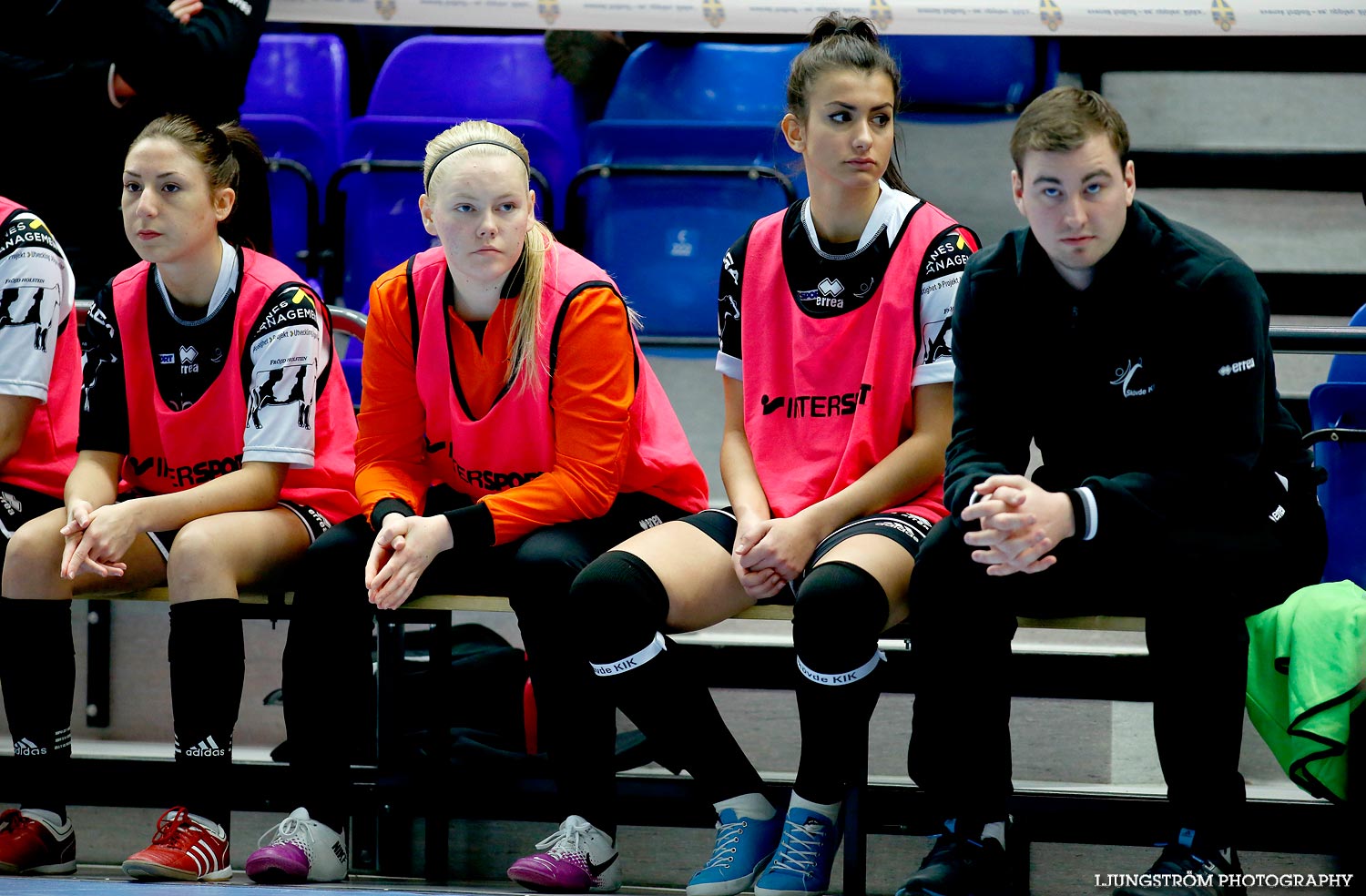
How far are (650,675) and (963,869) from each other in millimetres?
517

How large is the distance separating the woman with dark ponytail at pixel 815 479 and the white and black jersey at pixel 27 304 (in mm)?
1128

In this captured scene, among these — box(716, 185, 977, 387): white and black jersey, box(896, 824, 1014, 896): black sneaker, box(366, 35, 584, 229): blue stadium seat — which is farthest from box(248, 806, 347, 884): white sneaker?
box(366, 35, 584, 229): blue stadium seat

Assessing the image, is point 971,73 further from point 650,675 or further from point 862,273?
point 650,675

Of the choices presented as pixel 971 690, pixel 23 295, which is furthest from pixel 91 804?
pixel 971 690

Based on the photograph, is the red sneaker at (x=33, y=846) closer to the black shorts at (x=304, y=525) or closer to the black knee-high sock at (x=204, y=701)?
the black knee-high sock at (x=204, y=701)

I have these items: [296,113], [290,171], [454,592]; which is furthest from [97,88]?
[454,592]

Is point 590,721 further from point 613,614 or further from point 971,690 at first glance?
point 971,690

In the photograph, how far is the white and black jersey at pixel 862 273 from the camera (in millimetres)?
2252

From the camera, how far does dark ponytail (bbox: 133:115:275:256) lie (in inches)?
98.6

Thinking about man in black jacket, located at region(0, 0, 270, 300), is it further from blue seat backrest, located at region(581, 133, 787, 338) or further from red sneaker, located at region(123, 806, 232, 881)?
red sneaker, located at region(123, 806, 232, 881)

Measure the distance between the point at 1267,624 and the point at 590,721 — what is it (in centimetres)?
102

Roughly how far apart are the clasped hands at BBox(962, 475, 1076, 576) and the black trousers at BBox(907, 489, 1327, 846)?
0.21 feet

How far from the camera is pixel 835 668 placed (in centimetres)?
196

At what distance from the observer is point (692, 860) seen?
255cm
